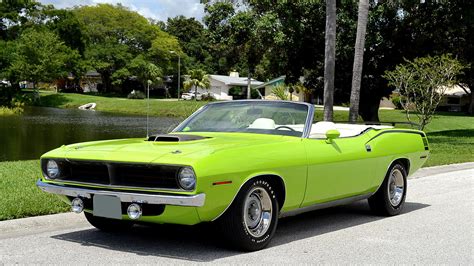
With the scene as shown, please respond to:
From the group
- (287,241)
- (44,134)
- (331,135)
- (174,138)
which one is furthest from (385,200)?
(44,134)

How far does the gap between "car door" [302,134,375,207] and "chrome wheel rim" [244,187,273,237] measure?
24.0 inches

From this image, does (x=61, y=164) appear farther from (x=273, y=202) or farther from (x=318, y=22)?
(x=318, y=22)

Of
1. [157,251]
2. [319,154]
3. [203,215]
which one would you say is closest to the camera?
[203,215]

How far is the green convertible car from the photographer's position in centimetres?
516

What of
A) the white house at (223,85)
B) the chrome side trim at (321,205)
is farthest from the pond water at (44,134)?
the white house at (223,85)

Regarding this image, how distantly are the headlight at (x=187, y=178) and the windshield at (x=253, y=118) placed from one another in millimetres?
1727

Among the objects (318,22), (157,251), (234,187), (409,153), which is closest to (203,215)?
(234,187)

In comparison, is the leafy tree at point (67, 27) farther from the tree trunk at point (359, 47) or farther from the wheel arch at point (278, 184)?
the wheel arch at point (278, 184)

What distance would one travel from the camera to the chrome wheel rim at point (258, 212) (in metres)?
5.65

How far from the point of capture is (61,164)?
19.1ft

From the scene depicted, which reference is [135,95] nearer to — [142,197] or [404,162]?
[404,162]

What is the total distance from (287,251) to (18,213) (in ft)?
10.7

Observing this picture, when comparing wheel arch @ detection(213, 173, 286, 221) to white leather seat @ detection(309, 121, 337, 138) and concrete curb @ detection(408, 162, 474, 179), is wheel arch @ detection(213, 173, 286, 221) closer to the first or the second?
white leather seat @ detection(309, 121, 337, 138)

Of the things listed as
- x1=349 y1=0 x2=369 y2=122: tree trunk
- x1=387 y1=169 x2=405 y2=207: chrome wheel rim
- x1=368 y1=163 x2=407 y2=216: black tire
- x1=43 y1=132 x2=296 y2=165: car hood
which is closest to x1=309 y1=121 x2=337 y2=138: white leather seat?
x1=43 y1=132 x2=296 y2=165: car hood
